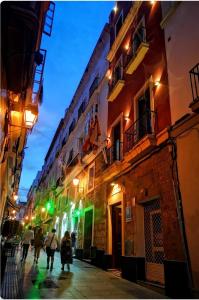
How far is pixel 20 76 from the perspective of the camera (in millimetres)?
7746

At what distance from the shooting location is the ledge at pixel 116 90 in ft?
43.8

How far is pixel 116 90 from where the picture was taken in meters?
13.8

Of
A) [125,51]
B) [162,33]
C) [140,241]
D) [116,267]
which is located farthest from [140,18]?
[116,267]

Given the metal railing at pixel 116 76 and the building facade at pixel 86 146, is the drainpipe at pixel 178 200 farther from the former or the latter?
the building facade at pixel 86 146

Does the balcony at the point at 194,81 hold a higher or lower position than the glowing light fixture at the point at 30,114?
higher

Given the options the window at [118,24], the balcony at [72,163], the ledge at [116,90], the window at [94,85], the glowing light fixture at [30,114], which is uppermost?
the window at [118,24]

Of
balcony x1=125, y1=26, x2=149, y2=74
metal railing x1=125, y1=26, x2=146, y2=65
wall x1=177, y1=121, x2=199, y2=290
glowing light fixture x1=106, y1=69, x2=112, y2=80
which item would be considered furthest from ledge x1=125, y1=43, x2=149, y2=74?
wall x1=177, y1=121, x2=199, y2=290

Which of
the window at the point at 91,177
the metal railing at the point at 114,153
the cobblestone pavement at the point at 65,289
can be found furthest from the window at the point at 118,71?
the cobblestone pavement at the point at 65,289

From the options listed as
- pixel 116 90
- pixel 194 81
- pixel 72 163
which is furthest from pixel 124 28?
pixel 72 163

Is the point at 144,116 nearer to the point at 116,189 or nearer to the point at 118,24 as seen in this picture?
the point at 116,189

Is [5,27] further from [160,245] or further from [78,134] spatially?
[78,134]

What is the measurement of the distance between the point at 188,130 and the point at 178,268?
Answer: 3.68 m

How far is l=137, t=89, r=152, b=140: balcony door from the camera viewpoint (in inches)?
414

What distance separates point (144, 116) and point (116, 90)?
3.47m
